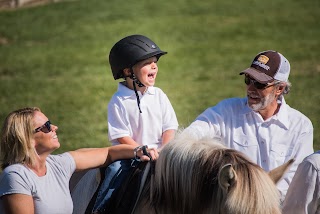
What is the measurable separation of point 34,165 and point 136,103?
1.13 m

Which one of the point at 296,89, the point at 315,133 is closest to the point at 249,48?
the point at 296,89

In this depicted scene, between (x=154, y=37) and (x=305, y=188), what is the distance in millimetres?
14156

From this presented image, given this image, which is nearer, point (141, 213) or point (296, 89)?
point (141, 213)

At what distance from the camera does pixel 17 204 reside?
4.41m

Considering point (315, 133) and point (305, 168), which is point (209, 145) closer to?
point (305, 168)

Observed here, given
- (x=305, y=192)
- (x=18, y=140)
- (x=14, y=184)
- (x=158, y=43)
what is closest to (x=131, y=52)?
(x=18, y=140)

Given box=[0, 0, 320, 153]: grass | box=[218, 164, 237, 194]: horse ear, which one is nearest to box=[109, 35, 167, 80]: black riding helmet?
box=[218, 164, 237, 194]: horse ear

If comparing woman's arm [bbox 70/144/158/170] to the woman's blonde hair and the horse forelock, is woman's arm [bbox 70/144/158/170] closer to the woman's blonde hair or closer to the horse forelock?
the woman's blonde hair

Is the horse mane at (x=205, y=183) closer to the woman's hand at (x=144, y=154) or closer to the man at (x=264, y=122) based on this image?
the woman's hand at (x=144, y=154)

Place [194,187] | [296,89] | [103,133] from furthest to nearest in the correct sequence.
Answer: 1. [296,89]
2. [103,133]
3. [194,187]

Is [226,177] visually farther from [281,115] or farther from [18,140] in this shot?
[281,115]

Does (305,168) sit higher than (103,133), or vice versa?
(305,168)

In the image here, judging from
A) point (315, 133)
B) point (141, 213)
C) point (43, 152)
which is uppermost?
point (43, 152)

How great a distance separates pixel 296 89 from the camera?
48.2 feet
